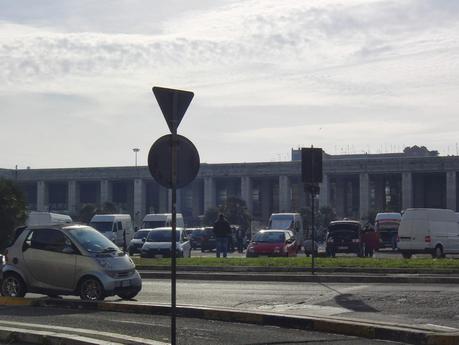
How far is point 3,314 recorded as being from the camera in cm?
1441

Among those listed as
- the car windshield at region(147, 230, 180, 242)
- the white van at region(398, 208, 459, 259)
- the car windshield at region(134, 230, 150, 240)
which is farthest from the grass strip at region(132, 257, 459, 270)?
the car windshield at region(134, 230, 150, 240)

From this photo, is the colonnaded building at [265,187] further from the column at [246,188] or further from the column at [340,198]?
the column at [340,198]

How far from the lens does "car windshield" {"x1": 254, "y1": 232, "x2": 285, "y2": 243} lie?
114 ft

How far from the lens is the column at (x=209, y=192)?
4252 inches

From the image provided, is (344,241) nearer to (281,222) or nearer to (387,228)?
(281,222)

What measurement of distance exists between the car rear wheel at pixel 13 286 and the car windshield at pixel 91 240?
157 centimetres

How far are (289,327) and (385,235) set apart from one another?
1669 inches

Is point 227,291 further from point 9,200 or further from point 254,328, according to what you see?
point 9,200

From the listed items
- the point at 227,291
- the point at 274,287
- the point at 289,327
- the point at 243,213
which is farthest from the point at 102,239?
the point at 243,213

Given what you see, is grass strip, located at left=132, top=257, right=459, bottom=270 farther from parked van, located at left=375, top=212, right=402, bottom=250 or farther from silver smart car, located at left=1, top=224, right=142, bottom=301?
parked van, located at left=375, top=212, right=402, bottom=250

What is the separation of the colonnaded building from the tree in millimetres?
65753

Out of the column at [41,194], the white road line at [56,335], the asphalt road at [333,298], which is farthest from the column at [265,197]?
the white road line at [56,335]

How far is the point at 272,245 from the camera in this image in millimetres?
34344

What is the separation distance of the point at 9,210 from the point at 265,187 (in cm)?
8039
